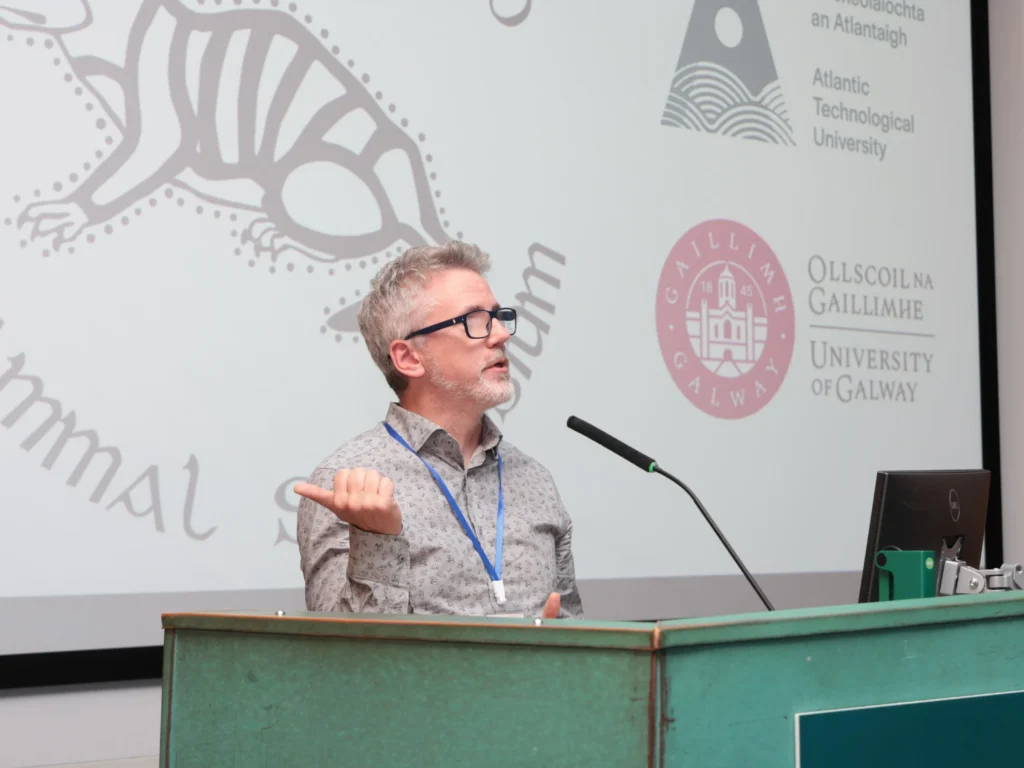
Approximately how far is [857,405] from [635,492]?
0.88m

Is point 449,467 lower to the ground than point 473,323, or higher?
lower

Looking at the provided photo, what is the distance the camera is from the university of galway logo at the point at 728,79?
3.39m

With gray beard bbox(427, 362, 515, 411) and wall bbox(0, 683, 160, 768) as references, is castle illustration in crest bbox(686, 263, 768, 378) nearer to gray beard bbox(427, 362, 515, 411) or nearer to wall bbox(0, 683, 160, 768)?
gray beard bbox(427, 362, 515, 411)

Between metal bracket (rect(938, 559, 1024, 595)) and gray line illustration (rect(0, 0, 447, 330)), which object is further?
gray line illustration (rect(0, 0, 447, 330))

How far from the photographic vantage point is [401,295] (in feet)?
6.60

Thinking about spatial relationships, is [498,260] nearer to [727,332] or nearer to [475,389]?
[727,332]

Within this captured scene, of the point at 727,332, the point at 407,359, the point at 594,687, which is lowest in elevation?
the point at 594,687

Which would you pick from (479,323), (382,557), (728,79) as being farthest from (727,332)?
(382,557)

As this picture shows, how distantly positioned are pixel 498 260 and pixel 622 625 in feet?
7.11

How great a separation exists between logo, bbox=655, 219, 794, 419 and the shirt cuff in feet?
6.23

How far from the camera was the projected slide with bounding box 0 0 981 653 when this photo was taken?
2.41 m

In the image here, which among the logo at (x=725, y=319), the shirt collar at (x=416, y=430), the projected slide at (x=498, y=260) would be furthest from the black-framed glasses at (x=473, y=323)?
the logo at (x=725, y=319)

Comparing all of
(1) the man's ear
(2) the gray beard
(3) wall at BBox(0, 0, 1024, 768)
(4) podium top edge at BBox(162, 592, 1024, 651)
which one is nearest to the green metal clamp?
(4) podium top edge at BBox(162, 592, 1024, 651)

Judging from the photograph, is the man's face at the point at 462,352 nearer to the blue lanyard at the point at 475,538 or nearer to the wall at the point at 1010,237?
the blue lanyard at the point at 475,538
